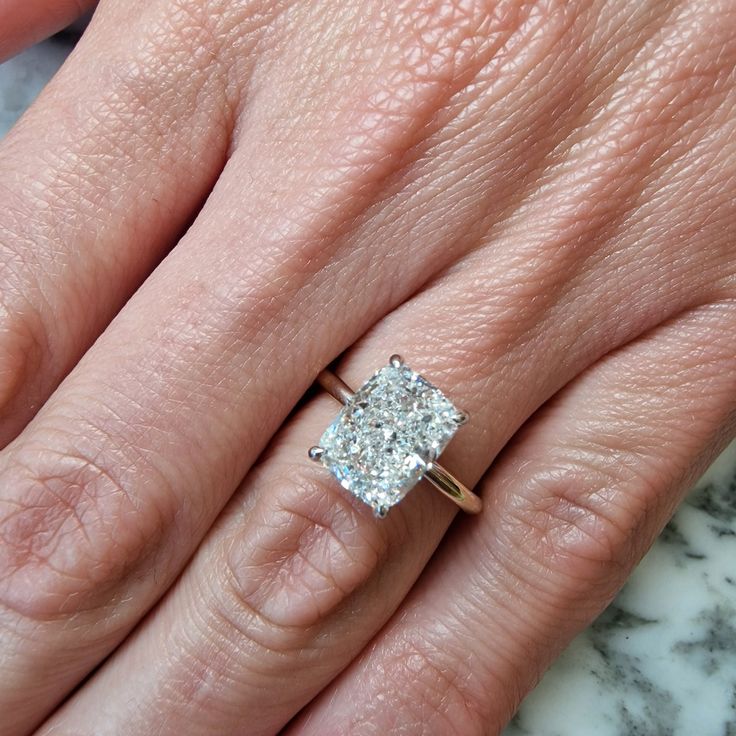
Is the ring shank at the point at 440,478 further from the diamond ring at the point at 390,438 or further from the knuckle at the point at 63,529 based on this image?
the knuckle at the point at 63,529

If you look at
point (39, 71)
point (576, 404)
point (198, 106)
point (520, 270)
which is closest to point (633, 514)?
point (576, 404)

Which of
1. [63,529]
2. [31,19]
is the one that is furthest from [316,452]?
[31,19]

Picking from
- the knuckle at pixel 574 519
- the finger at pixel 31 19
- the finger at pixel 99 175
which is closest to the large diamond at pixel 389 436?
the knuckle at pixel 574 519

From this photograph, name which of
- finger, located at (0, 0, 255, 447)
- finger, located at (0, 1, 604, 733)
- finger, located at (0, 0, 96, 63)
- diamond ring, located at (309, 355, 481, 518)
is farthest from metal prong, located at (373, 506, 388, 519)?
finger, located at (0, 0, 96, 63)

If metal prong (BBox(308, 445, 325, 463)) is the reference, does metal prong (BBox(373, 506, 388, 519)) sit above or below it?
below

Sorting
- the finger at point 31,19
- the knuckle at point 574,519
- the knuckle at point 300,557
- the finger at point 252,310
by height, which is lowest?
the knuckle at point 574,519

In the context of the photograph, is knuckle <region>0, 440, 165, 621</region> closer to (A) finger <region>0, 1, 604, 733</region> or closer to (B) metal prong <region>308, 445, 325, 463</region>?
(A) finger <region>0, 1, 604, 733</region>

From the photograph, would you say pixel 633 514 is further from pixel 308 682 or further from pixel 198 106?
pixel 198 106
